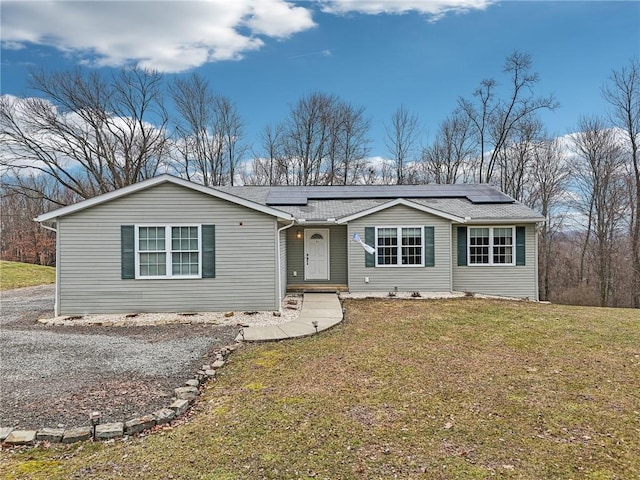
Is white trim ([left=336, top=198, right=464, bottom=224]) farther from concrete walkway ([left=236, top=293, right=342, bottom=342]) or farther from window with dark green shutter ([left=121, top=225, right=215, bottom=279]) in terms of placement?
window with dark green shutter ([left=121, top=225, right=215, bottom=279])

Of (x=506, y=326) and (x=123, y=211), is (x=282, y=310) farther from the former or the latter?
(x=506, y=326)

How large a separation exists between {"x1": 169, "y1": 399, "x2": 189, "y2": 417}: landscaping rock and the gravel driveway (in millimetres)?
203

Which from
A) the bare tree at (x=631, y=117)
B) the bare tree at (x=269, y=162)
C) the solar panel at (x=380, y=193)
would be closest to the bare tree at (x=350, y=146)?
the bare tree at (x=269, y=162)

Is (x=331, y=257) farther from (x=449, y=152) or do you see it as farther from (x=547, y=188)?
(x=547, y=188)

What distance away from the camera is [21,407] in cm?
440

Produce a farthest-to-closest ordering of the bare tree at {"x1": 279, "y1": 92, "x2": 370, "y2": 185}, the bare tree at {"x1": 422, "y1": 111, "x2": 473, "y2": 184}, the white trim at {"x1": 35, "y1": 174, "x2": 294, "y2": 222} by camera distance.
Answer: the bare tree at {"x1": 279, "y1": 92, "x2": 370, "y2": 185}
the bare tree at {"x1": 422, "y1": 111, "x2": 473, "y2": 184}
the white trim at {"x1": 35, "y1": 174, "x2": 294, "y2": 222}

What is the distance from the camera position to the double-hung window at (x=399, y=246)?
1296cm

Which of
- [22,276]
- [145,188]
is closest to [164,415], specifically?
[145,188]

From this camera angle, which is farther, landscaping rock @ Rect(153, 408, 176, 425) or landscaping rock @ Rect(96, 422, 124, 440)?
landscaping rock @ Rect(153, 408, 176, 425)

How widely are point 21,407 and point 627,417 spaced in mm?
7012

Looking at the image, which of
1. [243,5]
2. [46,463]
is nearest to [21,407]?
[46,463]

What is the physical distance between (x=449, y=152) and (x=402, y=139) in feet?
11.5

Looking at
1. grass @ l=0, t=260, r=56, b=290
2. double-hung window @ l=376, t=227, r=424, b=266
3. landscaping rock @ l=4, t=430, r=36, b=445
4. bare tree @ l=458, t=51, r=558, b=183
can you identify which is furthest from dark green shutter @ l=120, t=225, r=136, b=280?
bare tree @ l=458, t=51, r=558, b=183

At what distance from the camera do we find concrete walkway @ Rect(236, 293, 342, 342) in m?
7.65
